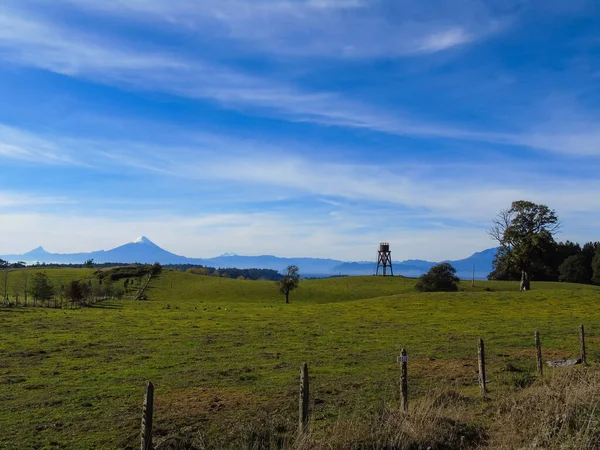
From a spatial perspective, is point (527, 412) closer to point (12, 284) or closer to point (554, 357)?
point (554, 357)

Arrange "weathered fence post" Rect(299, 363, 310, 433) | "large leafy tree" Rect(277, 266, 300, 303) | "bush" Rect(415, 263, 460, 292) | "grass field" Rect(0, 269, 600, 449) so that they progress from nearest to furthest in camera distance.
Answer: "weathered fence post" Rect(299, 363, 310, 433) → "grass field" Rect(0, 269, 600, 449) → "bush" Rect(415, 263, 460, 292) → "large leafy tree" Rect(277, 266, 300, 303)

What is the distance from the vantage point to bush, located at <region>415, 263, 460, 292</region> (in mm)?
100938

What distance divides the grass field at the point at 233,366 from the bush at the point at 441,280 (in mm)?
43909

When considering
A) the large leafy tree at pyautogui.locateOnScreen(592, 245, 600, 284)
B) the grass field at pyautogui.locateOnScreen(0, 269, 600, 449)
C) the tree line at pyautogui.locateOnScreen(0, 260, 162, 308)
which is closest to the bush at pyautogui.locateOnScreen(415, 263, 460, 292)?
the grass field at pyautogui.locateOnScreen(0, 269, 600, 449)

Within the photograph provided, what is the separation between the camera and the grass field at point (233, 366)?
49.3 feet

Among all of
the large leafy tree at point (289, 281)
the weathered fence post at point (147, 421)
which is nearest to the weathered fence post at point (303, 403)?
the weathered fence post at point (147, 421)

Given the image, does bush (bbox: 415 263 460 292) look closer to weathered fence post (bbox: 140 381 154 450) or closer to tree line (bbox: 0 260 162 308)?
tree line (bbox: 0 260 162 308)

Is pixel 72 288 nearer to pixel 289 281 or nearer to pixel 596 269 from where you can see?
pixel 289 281

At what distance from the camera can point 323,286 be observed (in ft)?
418

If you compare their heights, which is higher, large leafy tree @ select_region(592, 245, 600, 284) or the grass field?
large leafy tree @ select_region(592, 245, 600, 284)

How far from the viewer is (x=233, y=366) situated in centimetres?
2527

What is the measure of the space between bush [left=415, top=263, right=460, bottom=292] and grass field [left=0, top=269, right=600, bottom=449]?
144 feet

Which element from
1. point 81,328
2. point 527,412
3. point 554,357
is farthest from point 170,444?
point 81,328

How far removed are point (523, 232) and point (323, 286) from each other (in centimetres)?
5861
